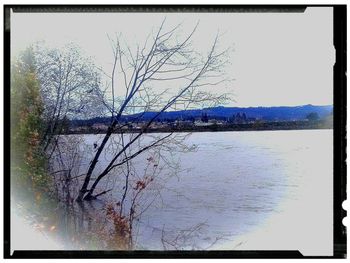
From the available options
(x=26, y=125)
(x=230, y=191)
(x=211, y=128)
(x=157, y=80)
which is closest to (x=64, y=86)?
(x=26, y=125)

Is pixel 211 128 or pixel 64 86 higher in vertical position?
pixel 64 86

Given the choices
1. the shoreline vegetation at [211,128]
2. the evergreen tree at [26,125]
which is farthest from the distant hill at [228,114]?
the evergreen tree at [26,125]

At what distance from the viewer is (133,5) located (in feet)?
10.6

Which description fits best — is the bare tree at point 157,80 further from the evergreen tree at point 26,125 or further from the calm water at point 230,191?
the evergreen tree at point 26,125

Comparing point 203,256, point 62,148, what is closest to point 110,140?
point 62,148

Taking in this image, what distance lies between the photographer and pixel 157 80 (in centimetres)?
327

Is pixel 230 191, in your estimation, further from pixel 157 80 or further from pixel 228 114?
pixel 157 80

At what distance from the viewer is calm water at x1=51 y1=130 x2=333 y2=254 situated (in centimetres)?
325

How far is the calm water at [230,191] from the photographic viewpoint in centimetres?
325

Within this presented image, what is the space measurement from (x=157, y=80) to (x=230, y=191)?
0.76 metres

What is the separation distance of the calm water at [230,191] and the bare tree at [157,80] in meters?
0.19

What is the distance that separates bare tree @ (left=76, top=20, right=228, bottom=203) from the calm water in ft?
0.63

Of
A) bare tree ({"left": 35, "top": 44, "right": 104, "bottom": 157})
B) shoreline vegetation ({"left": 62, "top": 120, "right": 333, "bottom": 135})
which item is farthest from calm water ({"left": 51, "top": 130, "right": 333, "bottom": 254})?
bare tree ({"left": 35, "top": 44, "right": 104, "bottom": 157})

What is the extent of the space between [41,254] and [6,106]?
0.86 m
